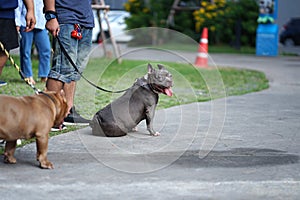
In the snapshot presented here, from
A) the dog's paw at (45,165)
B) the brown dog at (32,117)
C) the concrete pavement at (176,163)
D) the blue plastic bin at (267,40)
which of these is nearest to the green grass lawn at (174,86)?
the concrete pavement at (176,163)

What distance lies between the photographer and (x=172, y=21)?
2259 cm

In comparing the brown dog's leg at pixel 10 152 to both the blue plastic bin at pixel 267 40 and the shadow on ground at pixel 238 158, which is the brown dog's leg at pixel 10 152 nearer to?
the shadow on ground at pixel 238 158

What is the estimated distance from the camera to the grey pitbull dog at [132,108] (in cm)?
591

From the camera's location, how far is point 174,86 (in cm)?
750

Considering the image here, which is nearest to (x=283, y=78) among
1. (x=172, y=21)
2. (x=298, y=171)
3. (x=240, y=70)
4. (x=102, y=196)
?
(x=240, y=70)

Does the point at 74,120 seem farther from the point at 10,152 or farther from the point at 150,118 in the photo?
the point at 10,152

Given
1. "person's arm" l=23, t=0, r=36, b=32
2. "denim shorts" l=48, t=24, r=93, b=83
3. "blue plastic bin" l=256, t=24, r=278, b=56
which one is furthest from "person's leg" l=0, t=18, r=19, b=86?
"blue plastic bin" l=256, t=24, r=278, b=56

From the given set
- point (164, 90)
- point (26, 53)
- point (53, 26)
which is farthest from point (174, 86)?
point (26, 53)

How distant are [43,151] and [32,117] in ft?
0.89

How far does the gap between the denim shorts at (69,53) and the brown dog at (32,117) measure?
4.05 ft

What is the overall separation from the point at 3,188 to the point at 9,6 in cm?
180

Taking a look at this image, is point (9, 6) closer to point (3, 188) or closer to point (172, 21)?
point (3, 188)

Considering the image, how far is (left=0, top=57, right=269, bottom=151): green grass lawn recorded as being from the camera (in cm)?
771

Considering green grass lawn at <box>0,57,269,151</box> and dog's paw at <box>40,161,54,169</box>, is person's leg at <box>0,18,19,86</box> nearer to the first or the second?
green grass lawn at <box>0,57,269,151</box>
